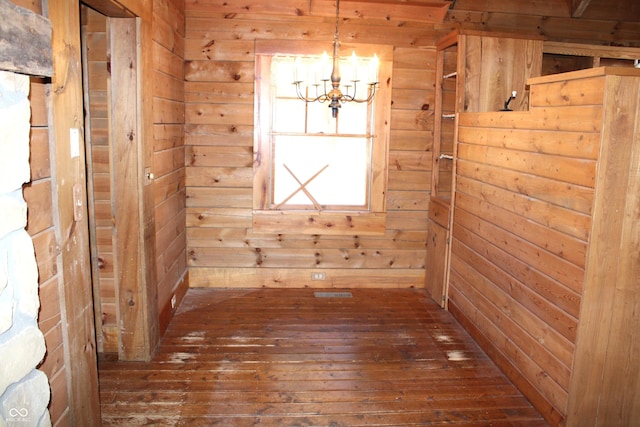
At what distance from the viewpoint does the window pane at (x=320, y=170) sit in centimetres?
464

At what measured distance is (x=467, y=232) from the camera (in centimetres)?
392

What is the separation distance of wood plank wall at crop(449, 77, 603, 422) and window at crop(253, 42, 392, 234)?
930 mm

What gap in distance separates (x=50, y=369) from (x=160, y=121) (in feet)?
6.91

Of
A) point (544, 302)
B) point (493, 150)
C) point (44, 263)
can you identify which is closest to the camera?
point (44, 263)

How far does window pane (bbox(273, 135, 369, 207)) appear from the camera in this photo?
464 centimetres

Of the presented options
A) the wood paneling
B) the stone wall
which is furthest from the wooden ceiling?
the stone wall

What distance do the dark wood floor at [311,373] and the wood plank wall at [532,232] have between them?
231 millimetres

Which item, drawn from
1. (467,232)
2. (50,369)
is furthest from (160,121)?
(467,232)

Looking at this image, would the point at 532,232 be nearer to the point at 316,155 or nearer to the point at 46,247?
the point at 316,155

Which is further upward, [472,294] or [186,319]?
[472,294]

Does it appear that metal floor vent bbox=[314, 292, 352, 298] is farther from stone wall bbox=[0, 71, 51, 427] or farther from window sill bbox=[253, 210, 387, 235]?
stone wall bbox=[0, 71, 51, 427]

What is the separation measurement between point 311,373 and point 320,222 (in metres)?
1.74

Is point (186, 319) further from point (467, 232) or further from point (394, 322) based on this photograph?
point (467, 232)

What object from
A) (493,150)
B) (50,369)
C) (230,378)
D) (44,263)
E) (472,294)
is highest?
(493,150)
